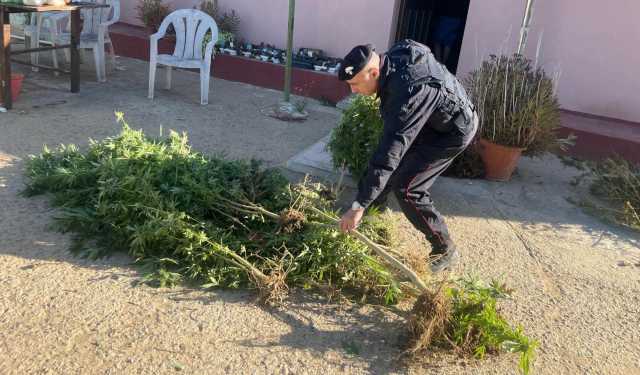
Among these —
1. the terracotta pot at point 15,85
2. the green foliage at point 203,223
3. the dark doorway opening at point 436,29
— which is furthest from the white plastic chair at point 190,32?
the green foliage at point 203,223

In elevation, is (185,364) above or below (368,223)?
below

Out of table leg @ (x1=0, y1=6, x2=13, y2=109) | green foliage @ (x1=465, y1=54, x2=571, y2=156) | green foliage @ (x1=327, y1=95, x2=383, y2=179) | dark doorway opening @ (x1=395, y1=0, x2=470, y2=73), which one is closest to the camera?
green foliage @ (x1=327, y1=95, x2=383, y2=179)

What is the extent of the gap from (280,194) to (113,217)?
1.03 meters

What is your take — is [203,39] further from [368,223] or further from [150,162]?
[368,223]

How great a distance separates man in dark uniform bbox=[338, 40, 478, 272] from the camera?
2859 mm

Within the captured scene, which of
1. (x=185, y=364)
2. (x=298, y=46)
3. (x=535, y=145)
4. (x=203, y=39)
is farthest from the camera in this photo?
(x=298, y=46)

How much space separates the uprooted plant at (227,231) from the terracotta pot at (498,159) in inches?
77.0

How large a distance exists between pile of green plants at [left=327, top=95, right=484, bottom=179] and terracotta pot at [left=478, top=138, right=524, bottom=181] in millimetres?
1407

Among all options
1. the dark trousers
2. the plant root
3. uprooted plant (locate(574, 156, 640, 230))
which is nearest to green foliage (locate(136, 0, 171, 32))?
A: the dark trousers

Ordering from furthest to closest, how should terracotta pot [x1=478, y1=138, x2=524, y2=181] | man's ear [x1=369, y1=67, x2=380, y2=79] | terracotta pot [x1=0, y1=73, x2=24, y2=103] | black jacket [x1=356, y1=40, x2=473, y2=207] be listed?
terracotta pot [x1=0, y1=73, x2=24, y2=103], terracotta pot [x1=478, y1=138, x2=524, y2=181], man's ear [x1=369, y1=67, x2=380, y2=79], black jacket [x1=356, y1=40, x2=473, y2=207]

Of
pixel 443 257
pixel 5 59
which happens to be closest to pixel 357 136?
pixel 443 257

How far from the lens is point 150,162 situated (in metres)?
3.61

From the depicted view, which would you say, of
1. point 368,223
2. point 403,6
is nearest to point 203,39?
point 403,6

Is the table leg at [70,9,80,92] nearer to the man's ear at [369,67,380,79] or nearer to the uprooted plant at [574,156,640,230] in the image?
the man's ear at [369,67,380,79]
